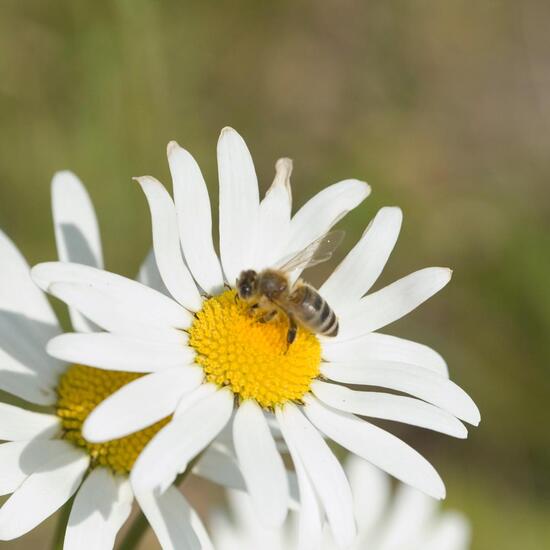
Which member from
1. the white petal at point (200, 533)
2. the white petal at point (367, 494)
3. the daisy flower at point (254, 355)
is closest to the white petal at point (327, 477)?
the daisy flower at point (254, 355)

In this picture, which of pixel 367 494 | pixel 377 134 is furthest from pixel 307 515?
pixel 377 134

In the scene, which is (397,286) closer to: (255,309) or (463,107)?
(255,309)

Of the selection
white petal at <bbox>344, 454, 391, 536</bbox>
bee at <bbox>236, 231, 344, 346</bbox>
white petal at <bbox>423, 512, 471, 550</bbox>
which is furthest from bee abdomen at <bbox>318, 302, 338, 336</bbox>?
white petal at <bbox>423, 512, 471, 550</bbox>

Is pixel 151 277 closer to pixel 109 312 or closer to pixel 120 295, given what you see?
pixel 120 295

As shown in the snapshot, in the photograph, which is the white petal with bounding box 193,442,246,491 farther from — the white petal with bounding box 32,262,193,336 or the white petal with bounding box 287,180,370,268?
the white petal with bounding box 287,180,370,268

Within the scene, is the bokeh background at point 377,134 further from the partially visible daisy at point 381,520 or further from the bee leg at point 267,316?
the bee leg at point 267,316

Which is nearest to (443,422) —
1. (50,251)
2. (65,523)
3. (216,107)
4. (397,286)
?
(397,286)
